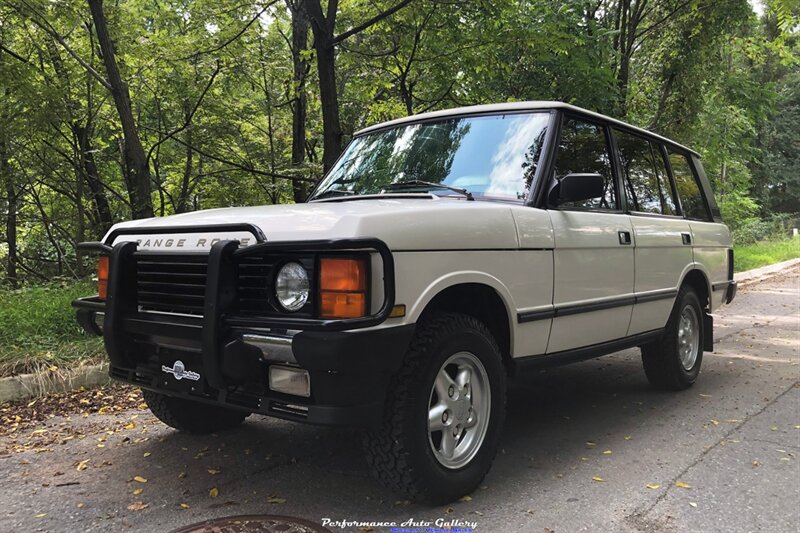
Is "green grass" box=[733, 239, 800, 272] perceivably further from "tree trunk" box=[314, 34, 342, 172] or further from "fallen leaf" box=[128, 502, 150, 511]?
"fallen leaf" box=[128, 502, 150, 511]

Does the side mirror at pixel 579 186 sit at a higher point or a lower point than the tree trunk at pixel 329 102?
lower

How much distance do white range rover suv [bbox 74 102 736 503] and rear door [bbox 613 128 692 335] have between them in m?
0.04

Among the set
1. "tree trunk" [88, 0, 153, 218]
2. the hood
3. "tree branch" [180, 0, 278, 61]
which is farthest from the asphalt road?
"tree branch" [180, 0, 278, 61]

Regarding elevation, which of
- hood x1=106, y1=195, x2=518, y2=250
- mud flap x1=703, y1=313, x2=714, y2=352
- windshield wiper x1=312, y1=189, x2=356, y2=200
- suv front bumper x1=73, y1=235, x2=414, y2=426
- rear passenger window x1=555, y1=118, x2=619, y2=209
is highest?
rear passenger window x1=555, y1=118, x2=619, y2=209

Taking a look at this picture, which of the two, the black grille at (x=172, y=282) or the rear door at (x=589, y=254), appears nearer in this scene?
the black grille at (x=172, y=282)

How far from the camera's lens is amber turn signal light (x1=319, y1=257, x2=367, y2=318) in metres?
2.54

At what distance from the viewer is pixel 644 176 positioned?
16.1 feet

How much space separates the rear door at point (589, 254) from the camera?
3.73m

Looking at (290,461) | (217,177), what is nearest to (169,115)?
(217,177)

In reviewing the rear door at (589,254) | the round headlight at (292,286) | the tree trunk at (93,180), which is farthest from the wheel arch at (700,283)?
the tree trunk at (93,180)

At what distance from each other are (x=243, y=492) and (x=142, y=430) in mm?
1412

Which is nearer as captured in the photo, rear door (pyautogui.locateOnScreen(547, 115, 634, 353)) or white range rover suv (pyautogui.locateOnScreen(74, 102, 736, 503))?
white range rover suv (pyautogui.locateOnScreen(74, 102, 736, 503))

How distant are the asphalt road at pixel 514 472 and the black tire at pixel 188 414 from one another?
0.09 m

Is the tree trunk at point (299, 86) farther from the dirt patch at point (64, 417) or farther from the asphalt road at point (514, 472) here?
the asphalt road at point (514, 472)
